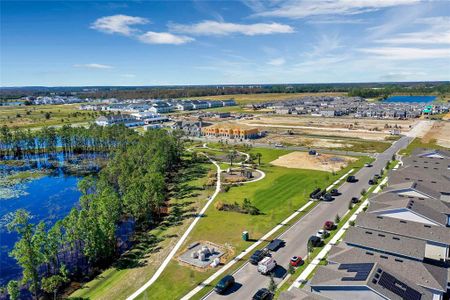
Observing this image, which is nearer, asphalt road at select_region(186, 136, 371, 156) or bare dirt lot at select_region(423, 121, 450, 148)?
asphalt road at select_region(186, 136, 371, 156)

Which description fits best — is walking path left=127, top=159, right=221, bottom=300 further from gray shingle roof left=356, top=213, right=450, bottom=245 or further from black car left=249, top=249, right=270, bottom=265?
gray shingle roof left=356, top=213, right=450, bottom=245

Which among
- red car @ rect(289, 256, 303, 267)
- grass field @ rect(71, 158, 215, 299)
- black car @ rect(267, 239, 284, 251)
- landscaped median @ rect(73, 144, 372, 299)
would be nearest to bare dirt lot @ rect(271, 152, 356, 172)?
landscaped median @ rect(73, 144, 372, 299)

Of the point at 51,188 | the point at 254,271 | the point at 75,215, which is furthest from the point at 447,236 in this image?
the point at 51,188

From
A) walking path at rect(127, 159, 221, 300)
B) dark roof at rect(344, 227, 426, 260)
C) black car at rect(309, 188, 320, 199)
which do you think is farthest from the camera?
black car at rect(309, 188, 320, 199)

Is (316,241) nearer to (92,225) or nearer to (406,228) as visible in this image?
(406,228)

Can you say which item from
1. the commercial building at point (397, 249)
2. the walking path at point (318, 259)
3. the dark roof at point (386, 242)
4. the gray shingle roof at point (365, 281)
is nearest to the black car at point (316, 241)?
the walking path at point (318, 259)
